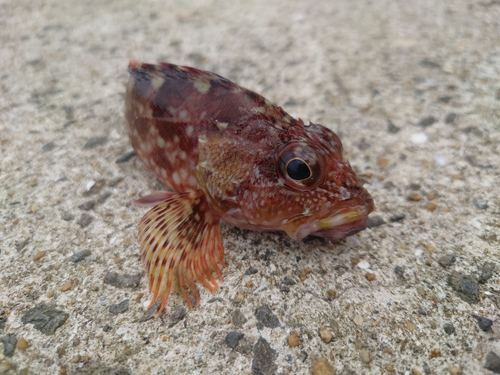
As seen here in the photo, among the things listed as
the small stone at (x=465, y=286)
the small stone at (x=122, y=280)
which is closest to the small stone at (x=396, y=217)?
the small stone at (x=465, y=286)

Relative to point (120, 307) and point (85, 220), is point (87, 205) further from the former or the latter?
point (120, 307)

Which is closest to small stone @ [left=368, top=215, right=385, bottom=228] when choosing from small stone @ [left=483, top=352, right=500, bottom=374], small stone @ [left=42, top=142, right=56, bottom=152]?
small stone @ [left=483, top=352, right=500, bottom=374]

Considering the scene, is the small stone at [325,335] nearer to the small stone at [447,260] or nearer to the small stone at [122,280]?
the small stone at [447,260]

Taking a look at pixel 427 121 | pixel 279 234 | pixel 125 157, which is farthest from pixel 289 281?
pixel 427 121

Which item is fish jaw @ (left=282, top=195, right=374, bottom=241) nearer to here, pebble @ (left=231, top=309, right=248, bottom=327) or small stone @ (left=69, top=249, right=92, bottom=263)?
pebble @ (left=231, top=309, right=248, bottom=327)

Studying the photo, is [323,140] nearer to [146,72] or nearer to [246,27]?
[146,72]
